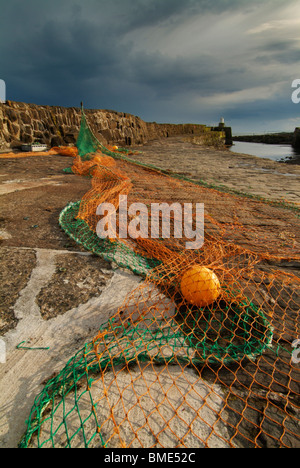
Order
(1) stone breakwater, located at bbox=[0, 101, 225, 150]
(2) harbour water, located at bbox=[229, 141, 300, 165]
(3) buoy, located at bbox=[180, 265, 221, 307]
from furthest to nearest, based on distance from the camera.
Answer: (2) harbour water, located at bbox=[229, 141, 300, 165], (1) stone breakwater, located at bbox=[0, 101, 225, 150], (3) buoy, located at bbox=[180, 265, 221, 307]

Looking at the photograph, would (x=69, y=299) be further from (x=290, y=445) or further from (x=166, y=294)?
(x=290, y=445)

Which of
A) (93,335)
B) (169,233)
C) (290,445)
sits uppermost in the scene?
(169,233)

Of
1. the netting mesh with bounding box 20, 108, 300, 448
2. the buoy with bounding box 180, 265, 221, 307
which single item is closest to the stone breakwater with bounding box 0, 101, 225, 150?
the netting mesh with bounding box 20, 108, 300, 448

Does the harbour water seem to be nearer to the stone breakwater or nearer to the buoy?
the stone breakwater

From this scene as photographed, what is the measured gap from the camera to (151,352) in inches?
59.6

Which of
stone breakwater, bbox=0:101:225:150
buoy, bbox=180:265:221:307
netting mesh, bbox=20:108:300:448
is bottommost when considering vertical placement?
netting mesh, bbox=20:108:300:448

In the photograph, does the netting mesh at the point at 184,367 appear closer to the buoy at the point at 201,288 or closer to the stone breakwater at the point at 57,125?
the buoy at the point at 201,288

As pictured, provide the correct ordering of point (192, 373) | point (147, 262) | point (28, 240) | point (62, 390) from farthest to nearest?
point (28, 240) < point (147, 262) < point (192, 373) < point (62, 390)

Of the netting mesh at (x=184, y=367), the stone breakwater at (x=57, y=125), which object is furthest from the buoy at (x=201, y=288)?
the stone breakwater at (x=57, y=125)

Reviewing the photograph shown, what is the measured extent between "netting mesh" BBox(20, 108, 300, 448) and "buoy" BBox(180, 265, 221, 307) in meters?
0.06

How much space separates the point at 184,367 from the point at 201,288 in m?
0.59

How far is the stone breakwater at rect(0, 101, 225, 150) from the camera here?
8930 millimetres
